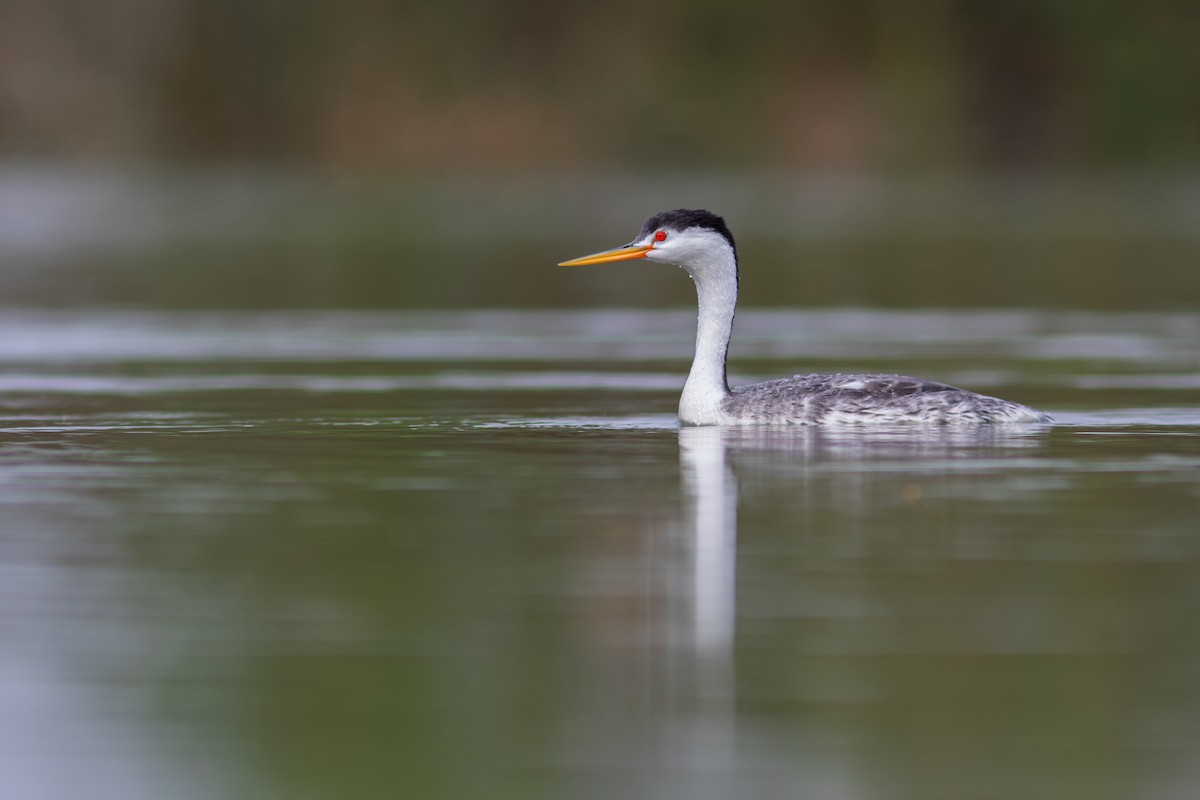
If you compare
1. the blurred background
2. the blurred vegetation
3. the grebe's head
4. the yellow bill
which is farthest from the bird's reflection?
the blurred vegetation

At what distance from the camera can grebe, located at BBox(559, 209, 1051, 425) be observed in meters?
14.5

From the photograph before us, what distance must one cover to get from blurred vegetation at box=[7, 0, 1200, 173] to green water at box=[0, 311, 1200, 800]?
190 feet

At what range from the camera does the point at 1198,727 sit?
7.07 meters

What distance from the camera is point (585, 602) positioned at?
8.86 m

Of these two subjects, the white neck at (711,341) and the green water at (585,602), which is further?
the white neck at (711,341)

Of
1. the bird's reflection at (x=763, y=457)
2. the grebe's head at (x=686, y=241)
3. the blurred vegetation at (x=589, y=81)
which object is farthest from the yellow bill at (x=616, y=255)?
the blurred vegetation at (x=589, y=81)

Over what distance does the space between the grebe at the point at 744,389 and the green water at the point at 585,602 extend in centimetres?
24

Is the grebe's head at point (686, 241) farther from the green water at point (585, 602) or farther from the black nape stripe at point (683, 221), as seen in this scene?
the green water at point (585, 602)

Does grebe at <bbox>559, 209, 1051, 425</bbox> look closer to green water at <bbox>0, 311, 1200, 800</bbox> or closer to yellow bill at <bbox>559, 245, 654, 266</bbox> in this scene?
yellow bill at <bbox>559, 245, 654, 266</bbox>

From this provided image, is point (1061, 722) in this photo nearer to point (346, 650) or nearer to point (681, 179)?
point (346, 650)

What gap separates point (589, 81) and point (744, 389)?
61745mm

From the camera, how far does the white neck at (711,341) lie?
15.1 meters

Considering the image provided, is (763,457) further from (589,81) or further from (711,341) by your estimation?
(589,81)

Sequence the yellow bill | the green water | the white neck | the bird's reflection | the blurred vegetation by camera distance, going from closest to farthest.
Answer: the green water → the bird's reflection → the yellow bill → the white neck → the blurred vegetation
